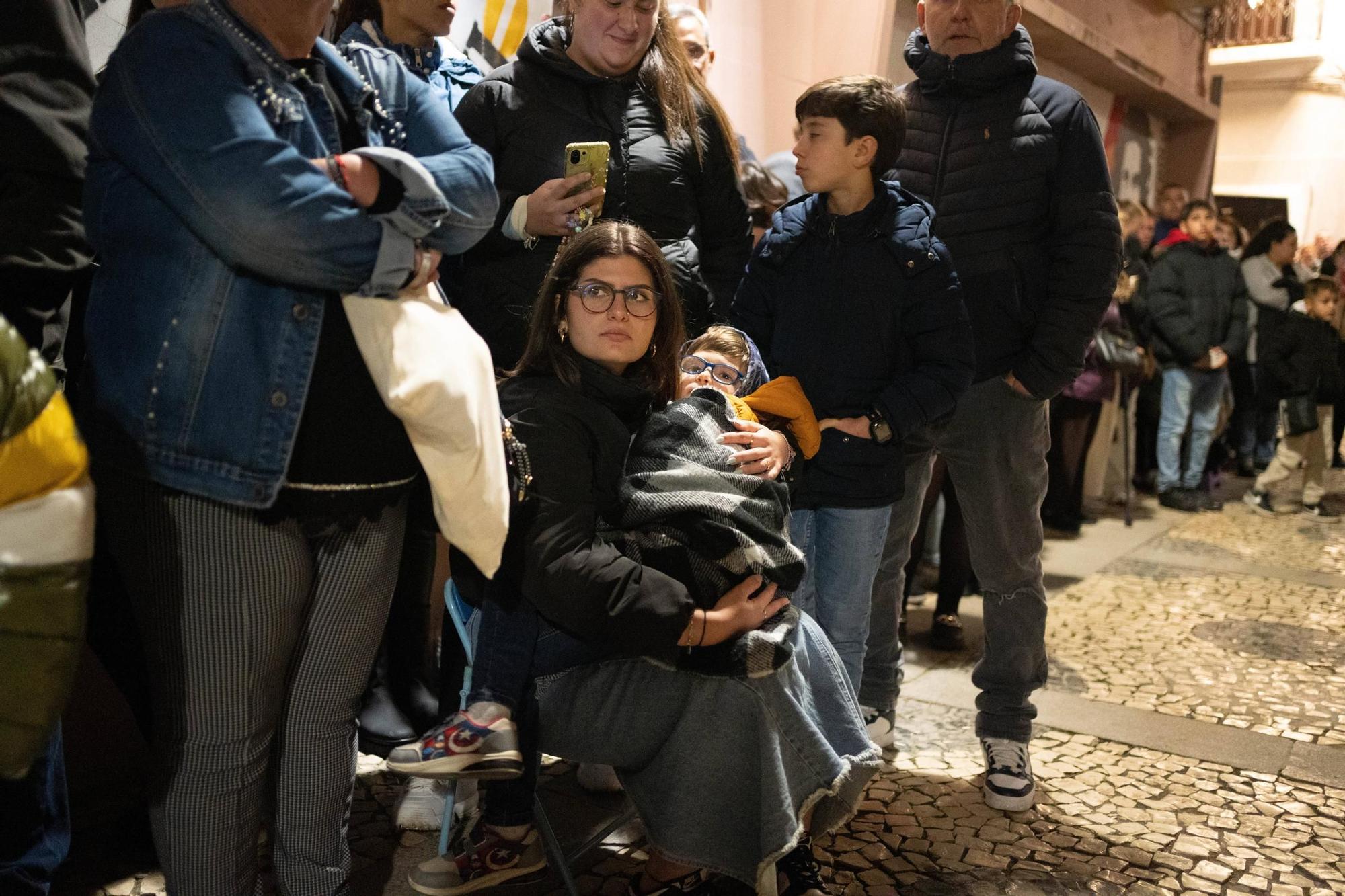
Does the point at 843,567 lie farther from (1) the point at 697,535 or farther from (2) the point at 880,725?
(1) the point at 697,535

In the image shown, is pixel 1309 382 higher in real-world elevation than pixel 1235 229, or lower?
lower

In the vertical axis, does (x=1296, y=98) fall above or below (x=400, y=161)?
above

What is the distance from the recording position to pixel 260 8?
1.73 m

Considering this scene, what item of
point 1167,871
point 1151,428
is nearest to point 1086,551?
point 1151,428

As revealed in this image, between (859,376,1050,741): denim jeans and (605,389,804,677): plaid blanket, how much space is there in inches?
37.7

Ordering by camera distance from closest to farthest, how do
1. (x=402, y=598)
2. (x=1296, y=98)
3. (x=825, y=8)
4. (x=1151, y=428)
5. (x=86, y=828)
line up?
1. (x=86, y=828)
2. (x=402, y=598)
3. (x=825, y=8)
4. (x=1151, y=428)
5. (x=1296, y=98)

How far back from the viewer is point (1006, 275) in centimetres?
310

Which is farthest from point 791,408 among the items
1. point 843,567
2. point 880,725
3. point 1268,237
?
point 1268,237

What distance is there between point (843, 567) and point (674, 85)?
4.33ft

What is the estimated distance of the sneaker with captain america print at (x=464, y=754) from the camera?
202 cm

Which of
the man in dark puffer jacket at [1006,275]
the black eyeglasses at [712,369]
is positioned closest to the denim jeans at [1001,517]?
the man in dark puffer jacket at [1006,275]

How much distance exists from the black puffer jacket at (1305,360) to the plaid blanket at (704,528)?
7.06m

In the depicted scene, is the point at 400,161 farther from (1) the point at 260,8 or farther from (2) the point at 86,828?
(2) the point at 86,828

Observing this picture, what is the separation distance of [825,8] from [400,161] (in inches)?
190
